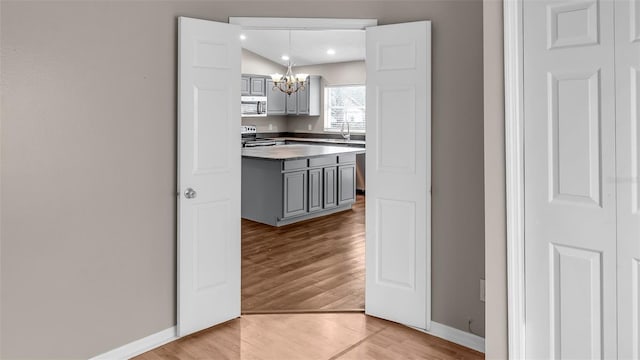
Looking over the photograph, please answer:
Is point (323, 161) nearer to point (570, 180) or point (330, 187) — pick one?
point (330, 187)

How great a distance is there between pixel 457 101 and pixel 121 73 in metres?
1.95

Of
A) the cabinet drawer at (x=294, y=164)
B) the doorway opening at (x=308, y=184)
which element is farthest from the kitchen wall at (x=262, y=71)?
the cabinet drawer at (x=294, y=164)

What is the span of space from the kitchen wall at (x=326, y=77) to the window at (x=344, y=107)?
0.35 ft

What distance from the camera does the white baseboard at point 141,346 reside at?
8.92 feet

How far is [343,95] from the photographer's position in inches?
388

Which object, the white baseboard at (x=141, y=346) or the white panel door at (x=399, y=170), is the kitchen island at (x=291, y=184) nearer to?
the white panel door at (x=399, y=170)

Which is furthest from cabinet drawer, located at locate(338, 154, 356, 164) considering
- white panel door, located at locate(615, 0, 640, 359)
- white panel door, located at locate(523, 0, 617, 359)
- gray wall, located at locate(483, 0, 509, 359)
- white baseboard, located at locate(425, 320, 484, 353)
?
white panel door, located at locate(615, 0, 640, 359)

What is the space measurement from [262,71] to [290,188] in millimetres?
4555

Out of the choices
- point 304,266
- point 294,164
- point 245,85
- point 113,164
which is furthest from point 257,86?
point 113,164

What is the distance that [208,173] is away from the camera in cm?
309

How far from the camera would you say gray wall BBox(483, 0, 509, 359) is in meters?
2.17

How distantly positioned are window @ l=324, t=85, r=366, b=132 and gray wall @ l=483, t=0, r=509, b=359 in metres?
7.18

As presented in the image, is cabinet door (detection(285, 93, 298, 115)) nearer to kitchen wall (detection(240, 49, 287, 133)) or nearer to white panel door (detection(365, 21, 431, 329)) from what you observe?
kitchen wall (detection(240, 49, 287, 133))

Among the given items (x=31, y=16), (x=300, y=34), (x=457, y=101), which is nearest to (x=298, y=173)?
(x=300, y=34)
